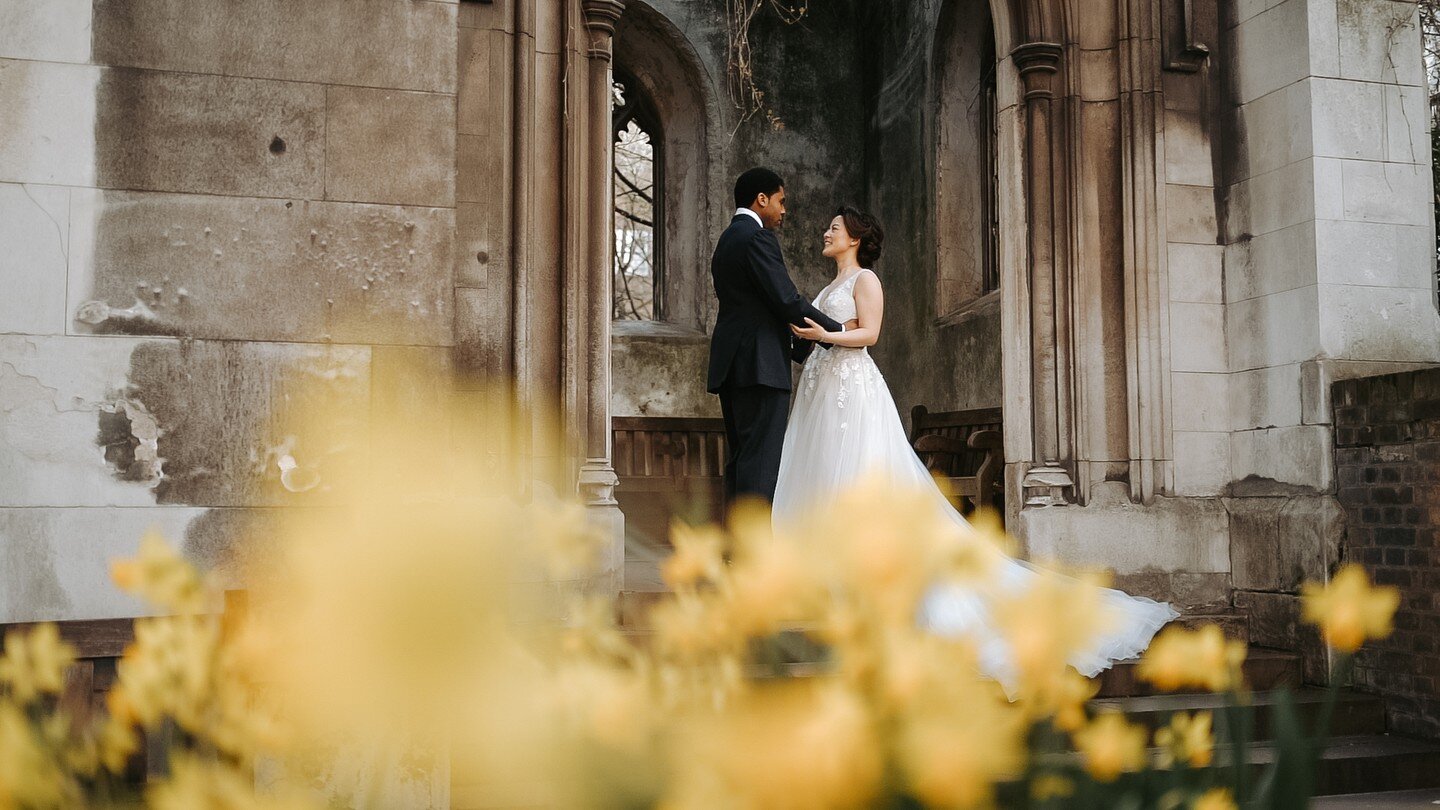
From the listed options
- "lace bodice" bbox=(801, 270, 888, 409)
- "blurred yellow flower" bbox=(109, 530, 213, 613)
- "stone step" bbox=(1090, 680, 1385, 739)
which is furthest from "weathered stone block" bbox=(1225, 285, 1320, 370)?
"blurred yellow flower" bbox=(109, 530, 213, 613)

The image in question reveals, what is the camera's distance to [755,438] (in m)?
4.90

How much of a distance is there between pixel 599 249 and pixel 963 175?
584cm

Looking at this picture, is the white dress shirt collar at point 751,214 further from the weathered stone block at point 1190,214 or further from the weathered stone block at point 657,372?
the weathered stone block at point 657,372

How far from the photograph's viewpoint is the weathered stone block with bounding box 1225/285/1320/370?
199 inches

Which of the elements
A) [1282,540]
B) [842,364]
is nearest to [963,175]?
[842,364]

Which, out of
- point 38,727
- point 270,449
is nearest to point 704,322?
point 270,449

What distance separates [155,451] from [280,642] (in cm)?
253

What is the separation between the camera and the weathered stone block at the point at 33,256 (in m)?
2.98

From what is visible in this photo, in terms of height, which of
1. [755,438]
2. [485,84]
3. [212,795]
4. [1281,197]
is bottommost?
[212,795]

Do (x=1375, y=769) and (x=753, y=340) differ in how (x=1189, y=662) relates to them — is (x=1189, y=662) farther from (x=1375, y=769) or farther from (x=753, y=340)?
(x=753, y=340)

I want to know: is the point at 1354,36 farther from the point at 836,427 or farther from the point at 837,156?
the point at 837,156

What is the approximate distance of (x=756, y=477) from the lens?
15.9 feet

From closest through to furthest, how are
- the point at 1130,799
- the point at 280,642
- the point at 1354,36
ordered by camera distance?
1. the point at 280,642
2. the point at 1130,799
3. the point at 1354,36

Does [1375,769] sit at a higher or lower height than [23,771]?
lower
